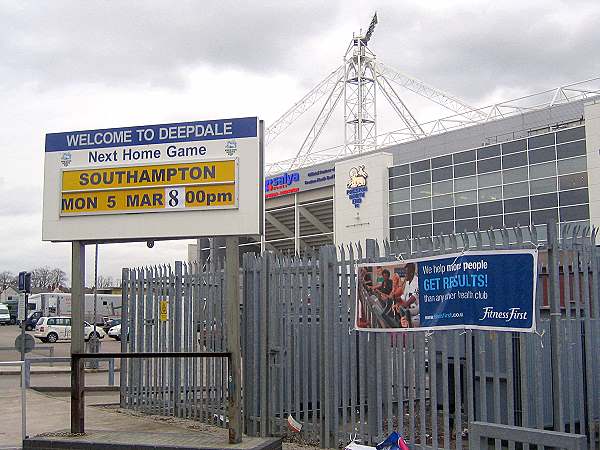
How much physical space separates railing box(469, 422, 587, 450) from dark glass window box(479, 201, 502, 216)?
38361 mm

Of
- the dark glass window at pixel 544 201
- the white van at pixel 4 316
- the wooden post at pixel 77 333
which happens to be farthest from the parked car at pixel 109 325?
the wooden post at pixel 77 333

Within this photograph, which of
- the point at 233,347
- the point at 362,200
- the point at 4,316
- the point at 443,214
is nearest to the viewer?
the point at 233,347

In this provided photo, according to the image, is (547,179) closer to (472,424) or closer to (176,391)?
(176,391)

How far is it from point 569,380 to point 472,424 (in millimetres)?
1233

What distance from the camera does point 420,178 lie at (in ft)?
162

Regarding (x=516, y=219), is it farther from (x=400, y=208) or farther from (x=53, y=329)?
(x=53, y=329)

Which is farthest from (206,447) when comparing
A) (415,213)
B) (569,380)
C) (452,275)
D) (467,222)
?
(415,213)

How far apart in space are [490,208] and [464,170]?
3.21 metres

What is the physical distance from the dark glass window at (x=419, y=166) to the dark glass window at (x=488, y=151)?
170 inches

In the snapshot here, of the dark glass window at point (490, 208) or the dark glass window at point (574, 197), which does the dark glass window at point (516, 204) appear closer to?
the dark glass window at point (490, 208)

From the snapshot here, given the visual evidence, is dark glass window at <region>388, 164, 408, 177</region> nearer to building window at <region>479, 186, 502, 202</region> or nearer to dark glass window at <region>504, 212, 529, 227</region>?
building window at <region>479, 186, 502, 202</region>

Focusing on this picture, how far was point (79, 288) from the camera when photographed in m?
10.3

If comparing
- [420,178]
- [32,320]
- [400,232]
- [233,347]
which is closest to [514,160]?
[420,178]

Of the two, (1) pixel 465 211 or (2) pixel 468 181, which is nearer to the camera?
(2) pixel 468 181
